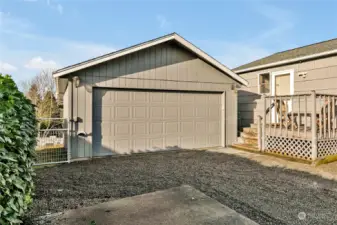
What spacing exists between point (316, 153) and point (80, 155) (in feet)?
22.4

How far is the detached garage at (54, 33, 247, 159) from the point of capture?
7.09 m

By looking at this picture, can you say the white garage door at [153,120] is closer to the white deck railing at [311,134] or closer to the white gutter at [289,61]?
the white deck railing at [311,134]

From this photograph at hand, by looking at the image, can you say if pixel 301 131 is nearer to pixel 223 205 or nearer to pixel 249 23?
pixel 223 205

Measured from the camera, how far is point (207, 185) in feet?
14.9

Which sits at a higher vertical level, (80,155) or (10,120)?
(10,120)

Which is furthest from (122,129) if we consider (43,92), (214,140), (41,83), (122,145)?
(41,83)

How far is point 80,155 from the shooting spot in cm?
700

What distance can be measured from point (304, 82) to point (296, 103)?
2.72ft

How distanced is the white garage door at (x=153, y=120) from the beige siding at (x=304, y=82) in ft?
7.44

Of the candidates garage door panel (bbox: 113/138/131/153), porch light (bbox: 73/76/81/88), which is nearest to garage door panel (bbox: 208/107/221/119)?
garage door panel (bbox: 113/138/131/153)

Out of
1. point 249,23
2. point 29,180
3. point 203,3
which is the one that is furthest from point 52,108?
point 29,180

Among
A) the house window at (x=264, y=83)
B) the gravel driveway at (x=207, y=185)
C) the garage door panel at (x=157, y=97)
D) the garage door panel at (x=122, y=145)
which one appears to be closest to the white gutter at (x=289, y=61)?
the house window at (x=264, y=83)

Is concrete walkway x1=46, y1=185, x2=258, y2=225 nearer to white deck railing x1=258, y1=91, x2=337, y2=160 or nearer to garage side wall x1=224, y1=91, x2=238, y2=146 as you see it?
white deck railing x1=258, y1=91, x2=337, y2=160

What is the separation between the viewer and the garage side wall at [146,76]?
7.04 m
